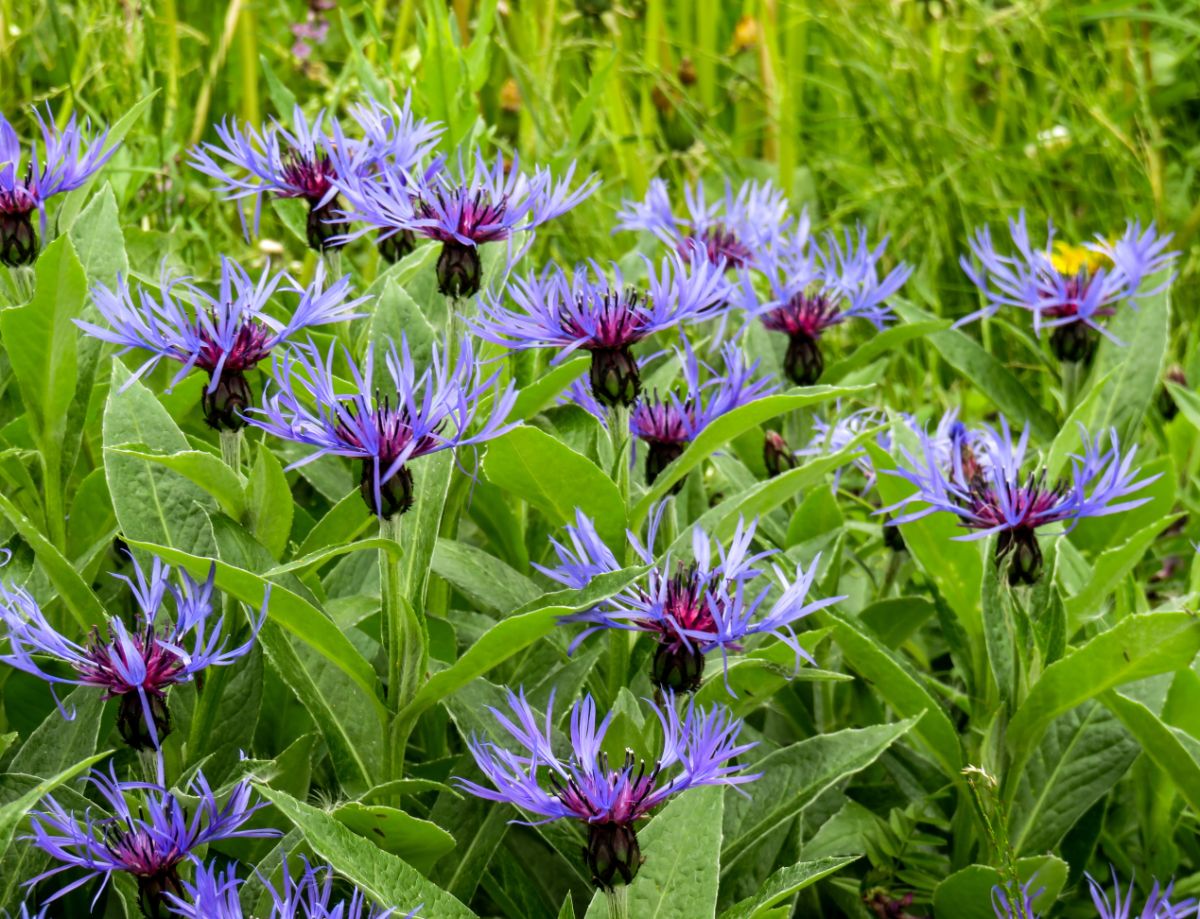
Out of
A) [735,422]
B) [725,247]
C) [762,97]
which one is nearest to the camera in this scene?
[735,422]

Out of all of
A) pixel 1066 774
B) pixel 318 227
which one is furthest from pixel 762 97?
pixel 1066 774

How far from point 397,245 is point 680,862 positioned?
0.63 meters

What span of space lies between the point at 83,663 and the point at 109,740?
237mm

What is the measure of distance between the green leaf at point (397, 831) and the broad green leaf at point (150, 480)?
24 centimetres

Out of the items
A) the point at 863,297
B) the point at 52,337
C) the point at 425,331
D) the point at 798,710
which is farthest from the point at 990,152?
the point at 52,337

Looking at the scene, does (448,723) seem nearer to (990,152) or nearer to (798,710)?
(798,710)

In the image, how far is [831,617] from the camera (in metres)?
1.01

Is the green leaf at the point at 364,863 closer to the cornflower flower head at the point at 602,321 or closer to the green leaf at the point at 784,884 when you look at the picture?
the green leaf at the point at 784,884

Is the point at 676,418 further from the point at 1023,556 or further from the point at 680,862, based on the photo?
the point at 680,862

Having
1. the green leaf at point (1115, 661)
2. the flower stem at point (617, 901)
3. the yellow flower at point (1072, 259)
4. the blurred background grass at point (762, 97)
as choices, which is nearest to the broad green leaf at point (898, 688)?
the green leaf at point (1115, 661)

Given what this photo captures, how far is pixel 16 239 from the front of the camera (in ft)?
3.37

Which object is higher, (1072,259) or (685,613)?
(685,613)

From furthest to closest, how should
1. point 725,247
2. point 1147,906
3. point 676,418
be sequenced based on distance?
point 725,247 < point 676,418 < point 1147,906

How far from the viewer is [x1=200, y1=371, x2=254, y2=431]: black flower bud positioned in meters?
0.93
